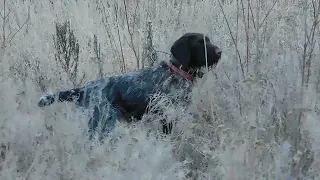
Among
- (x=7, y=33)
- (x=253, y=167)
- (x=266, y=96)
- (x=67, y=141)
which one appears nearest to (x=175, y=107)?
(x=266, y=96)

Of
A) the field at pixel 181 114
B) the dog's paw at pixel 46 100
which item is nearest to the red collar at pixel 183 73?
the field at pixel 181 114

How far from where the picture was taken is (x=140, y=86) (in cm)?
419

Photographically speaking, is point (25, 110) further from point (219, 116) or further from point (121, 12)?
point (121, 12)

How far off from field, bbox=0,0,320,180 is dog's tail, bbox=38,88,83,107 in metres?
0.09

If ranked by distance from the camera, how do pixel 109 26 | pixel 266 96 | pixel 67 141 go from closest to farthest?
pixel 67 141, pixel 266 96, pixel 109 26

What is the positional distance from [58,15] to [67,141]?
148 inches

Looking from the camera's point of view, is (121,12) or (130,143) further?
(121,12)

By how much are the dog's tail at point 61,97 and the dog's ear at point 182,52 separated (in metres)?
0.77

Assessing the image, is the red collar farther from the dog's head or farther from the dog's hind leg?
the dog's hind leg

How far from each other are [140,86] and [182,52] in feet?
1.35

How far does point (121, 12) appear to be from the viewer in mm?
6398

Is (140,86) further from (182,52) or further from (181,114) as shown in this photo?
(181,114)

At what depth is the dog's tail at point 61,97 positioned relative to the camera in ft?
12.5

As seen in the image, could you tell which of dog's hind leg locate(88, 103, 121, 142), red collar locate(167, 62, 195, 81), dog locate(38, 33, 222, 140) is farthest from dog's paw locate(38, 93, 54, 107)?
red collar locate(167, 62, 195, 81)
